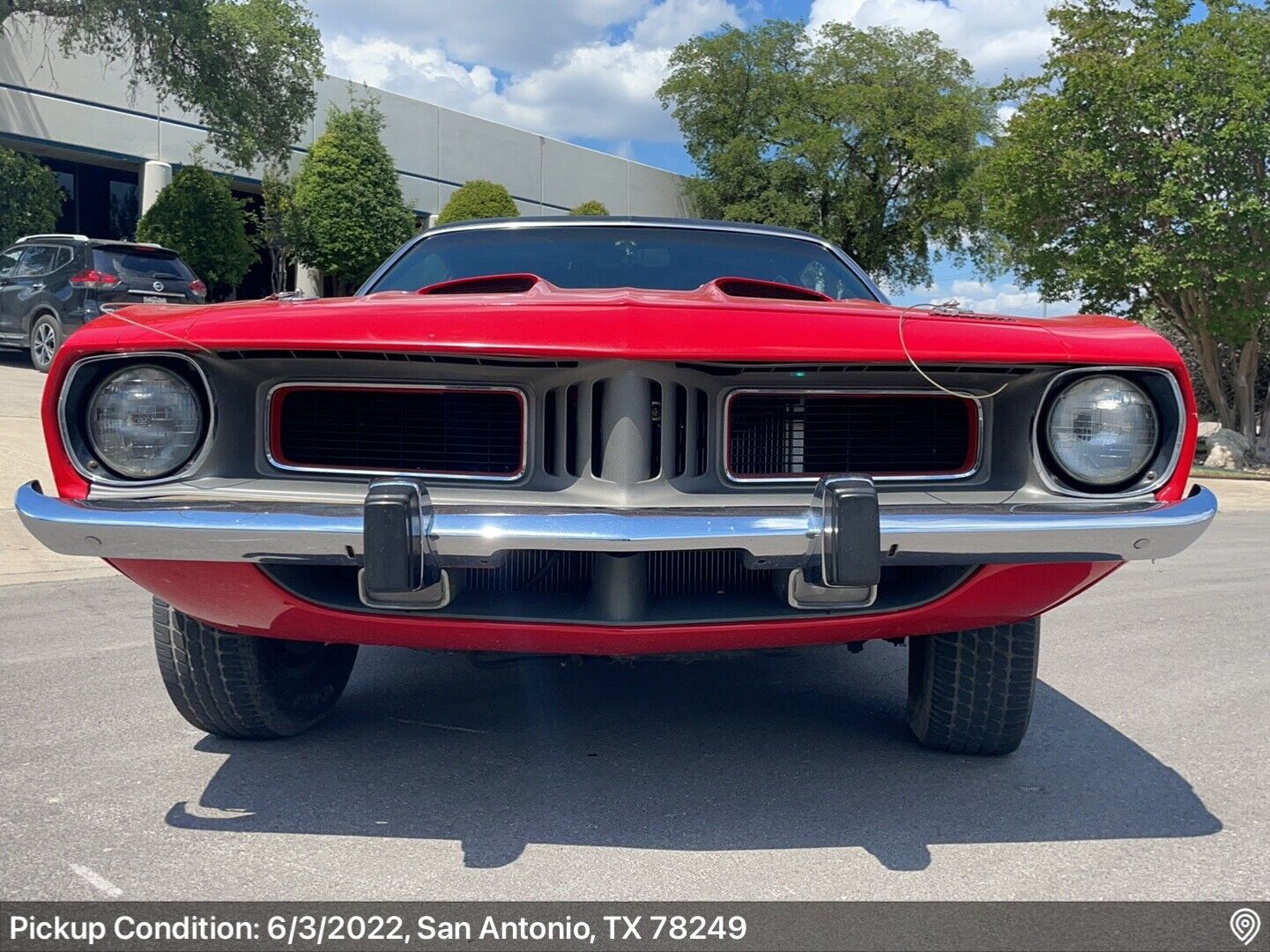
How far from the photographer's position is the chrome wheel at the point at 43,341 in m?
12.4

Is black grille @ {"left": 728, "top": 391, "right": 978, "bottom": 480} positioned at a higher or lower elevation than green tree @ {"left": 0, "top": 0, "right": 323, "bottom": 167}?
lower

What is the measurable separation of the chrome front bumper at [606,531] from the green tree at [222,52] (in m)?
13.6

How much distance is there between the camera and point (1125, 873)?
231cm

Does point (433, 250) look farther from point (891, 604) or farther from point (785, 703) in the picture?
point (891, 604)

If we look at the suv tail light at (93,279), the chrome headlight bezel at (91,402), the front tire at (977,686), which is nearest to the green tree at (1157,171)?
the suv tail light at (93,279)

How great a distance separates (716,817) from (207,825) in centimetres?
105

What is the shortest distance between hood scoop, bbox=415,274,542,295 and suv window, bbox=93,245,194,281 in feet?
33.8

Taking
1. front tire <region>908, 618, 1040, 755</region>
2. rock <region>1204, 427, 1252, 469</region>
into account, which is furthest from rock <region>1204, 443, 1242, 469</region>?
front tire <region>908, 618, 1040, 755</region>

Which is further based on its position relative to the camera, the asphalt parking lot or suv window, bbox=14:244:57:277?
suv window, bbox=14:244:57:277

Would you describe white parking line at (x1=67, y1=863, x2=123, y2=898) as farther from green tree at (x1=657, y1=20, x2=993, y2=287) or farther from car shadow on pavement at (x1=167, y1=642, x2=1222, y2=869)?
green tree at (x1=657, y1=20, x2=993, y2=287)

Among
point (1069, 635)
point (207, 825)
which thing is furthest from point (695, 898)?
point (1069, 635)

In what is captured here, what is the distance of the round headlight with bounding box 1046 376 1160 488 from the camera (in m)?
2.47

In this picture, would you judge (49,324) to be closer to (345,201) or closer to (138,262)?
(138,262)

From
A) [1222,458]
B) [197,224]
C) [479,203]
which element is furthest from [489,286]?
Result: [479,203]
